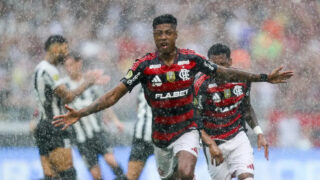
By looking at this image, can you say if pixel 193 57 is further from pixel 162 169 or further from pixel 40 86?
pixel 40 86

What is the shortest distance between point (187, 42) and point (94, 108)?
665 cm

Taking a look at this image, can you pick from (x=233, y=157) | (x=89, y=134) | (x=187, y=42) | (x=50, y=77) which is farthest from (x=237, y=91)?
(x=187, y=42)

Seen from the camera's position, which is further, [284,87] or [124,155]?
[284,87]

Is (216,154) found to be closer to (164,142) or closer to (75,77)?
(164,142)

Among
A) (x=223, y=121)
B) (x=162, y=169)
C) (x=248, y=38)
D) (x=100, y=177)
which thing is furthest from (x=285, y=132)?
(x=162, y=169)

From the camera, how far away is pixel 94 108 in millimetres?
5594

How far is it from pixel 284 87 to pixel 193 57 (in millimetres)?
5881

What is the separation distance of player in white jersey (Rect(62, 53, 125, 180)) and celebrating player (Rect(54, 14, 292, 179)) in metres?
2.48

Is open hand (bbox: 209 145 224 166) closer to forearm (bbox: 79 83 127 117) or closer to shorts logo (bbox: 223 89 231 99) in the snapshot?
shorts logo (bbox: 223 89 231 99)

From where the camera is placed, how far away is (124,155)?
969 cm

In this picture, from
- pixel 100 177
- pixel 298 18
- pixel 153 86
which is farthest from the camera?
pixel 298 18

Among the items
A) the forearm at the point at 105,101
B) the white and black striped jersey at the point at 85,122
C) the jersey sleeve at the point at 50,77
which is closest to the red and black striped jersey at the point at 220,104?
the forearm at the point at 105,101

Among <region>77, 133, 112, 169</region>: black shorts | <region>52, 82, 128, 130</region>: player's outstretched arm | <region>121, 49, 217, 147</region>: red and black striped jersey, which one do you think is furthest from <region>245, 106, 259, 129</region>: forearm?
<region>77, 133, 112, 169</region>: black shorts

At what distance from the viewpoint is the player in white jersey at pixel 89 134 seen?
855 cm
